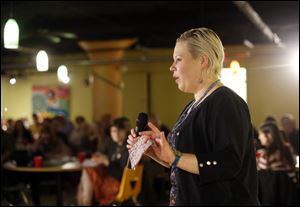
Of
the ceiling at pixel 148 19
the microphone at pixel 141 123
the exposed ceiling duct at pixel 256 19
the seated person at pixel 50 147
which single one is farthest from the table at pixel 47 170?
the microphone at pixel 141 123

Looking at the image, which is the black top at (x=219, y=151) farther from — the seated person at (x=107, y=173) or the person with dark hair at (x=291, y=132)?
the person with dark hair at (x=291, y=132)

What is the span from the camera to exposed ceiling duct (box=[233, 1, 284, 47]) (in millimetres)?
6060

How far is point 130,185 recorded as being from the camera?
5598 millimetres

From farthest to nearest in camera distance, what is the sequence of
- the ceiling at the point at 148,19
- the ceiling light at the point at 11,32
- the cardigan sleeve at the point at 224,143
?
the ceiling at the point at 148,19
the ceiling light at the point at 11,32
the cardigan sleeve at the point at 224,143

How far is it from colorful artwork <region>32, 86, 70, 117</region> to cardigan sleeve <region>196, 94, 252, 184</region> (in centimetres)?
1317

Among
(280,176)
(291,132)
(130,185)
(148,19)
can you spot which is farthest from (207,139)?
(148,19)

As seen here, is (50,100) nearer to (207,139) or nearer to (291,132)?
(291,132)

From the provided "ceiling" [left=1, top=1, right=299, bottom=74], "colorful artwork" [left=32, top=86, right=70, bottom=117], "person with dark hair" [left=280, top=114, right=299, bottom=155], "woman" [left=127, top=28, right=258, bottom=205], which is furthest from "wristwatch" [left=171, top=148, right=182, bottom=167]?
"colorful artwork" [left=32, top=86, right=70, bottom=117]

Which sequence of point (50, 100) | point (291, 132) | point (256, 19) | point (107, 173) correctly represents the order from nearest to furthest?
point (107, 173), point (256, 19), point (291, 132), point (50, 100)

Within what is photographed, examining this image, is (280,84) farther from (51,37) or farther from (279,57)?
(51,37)

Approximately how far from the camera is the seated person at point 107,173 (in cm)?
589

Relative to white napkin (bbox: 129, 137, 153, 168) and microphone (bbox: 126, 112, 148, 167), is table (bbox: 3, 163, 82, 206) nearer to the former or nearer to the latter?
microphone (bbox: 126, 112, 148, 167)

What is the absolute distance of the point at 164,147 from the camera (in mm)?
1573

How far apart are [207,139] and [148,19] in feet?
25.5
